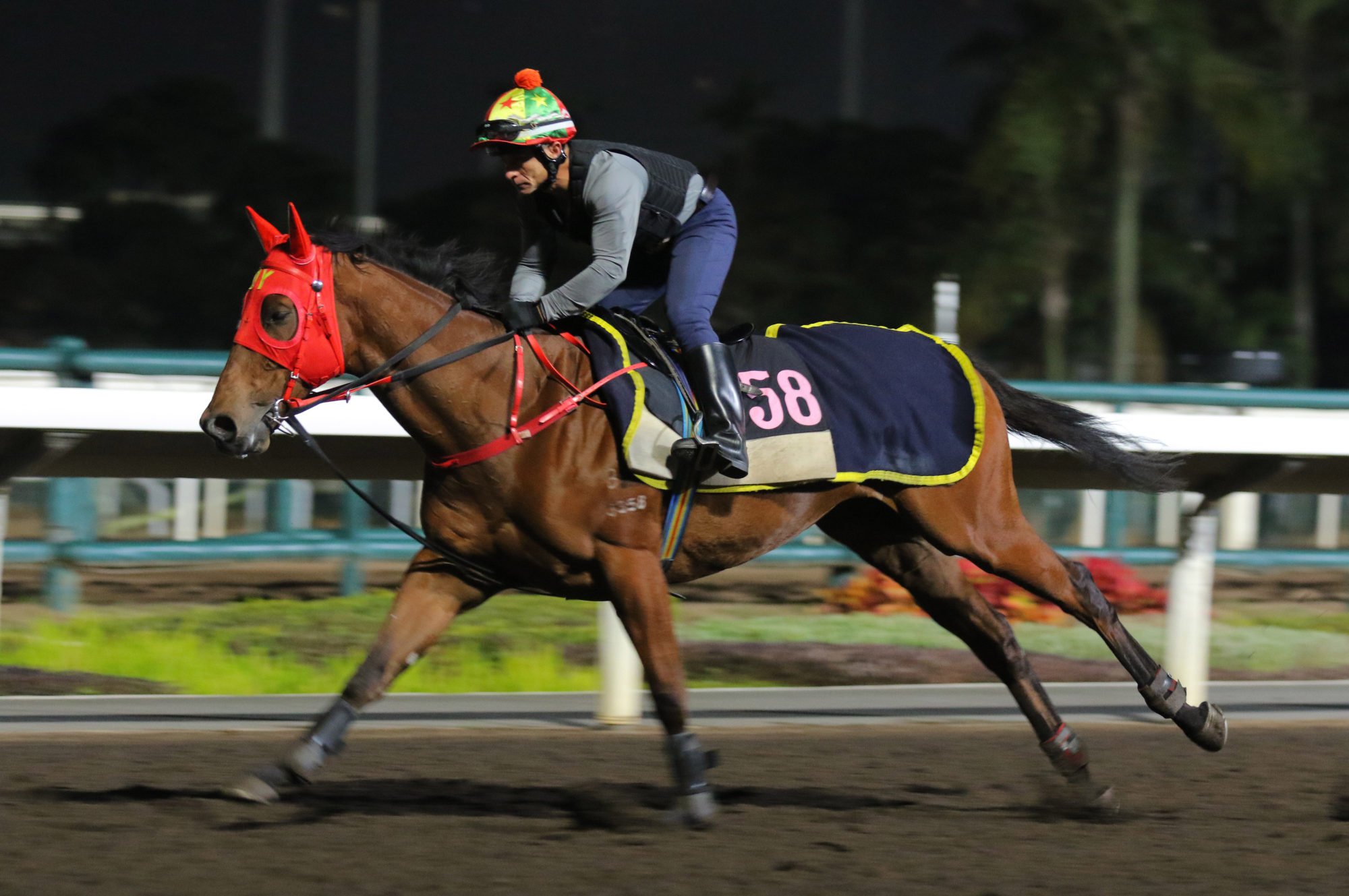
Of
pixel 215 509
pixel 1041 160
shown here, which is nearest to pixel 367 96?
pixel 1041 160

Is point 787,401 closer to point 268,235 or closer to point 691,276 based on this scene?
point 691,276

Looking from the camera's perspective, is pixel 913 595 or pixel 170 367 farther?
pixel 170 367

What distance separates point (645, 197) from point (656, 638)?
1.25m

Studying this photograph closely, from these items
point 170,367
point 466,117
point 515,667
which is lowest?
point 515,667

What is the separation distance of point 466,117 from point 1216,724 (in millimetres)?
12306

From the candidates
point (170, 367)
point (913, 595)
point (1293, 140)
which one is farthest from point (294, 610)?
point (1293, 140)

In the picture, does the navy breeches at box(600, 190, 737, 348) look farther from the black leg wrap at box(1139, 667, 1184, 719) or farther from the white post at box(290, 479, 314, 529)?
the white post at box(290, 479, 314, 529)

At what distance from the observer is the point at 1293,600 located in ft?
33.5

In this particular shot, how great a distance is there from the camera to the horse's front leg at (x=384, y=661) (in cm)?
471

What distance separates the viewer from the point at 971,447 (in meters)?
5.42

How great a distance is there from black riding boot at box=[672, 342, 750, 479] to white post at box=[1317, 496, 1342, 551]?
6.38 meters

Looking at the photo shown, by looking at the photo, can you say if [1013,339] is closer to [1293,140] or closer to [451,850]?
[1293,140]

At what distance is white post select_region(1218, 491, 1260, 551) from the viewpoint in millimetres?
10172

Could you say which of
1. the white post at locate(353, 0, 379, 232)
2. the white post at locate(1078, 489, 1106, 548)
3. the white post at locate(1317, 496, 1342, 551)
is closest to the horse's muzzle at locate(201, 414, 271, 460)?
the white post at locate(1078, 489, 1106, 548)
